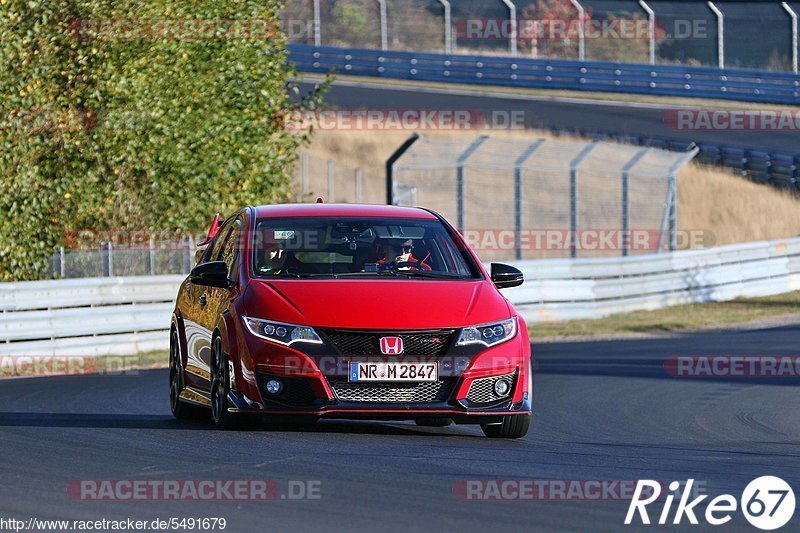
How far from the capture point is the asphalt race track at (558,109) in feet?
125

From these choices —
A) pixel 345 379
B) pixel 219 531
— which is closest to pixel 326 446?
pixel 345 379

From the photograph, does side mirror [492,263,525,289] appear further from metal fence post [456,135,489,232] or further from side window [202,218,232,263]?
metal fence post [456,135,489,232]

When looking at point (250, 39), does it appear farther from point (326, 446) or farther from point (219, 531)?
point (219, 531)

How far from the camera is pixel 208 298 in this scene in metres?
10.8

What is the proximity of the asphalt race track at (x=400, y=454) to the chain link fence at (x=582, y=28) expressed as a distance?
2585cm

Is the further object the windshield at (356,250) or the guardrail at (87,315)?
the guardrail at (87,315)

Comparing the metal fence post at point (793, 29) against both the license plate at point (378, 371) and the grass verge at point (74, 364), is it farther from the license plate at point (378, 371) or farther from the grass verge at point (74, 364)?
the license plate at point (378, 371)

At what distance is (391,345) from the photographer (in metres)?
9.39

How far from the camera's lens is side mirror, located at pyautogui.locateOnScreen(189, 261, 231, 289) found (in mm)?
10359
